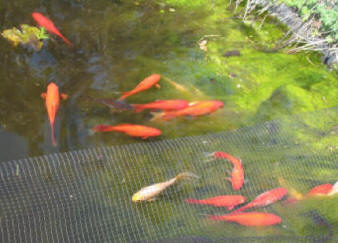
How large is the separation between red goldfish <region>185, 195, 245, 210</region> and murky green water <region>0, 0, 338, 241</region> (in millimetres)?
334

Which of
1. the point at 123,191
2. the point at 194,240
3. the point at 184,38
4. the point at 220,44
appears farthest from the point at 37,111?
the point at 220,44

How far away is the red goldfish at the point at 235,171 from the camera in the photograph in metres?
3.32

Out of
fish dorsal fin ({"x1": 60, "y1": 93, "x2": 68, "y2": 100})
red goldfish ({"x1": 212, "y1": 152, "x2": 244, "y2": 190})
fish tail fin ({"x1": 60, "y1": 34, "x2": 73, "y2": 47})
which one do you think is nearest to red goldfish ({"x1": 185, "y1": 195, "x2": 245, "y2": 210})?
red goldfish ({"x1": 212, "y1": 152, "x2": 244, "y2": 190})

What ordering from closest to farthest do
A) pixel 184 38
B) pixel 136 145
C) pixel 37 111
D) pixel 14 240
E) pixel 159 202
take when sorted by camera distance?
pixel 14 240, pixel 159 202, pixel 136 145, pixel 37 111, pixel 184 38

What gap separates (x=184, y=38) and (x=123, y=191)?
2.99 m

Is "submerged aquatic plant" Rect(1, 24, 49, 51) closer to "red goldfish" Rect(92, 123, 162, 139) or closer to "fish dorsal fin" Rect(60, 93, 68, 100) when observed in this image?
"fish dorsal fin" Rect(60, 93, 68, 100)

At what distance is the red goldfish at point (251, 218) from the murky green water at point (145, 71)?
10 cm

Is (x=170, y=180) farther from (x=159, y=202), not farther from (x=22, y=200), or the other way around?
(x=22, y=200)

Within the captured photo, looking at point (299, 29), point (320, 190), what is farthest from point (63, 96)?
point (299, 29)

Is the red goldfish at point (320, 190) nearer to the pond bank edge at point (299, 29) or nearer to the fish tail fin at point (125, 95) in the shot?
the fish tail fin at point (125, 95)

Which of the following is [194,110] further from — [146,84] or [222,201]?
[222,201]

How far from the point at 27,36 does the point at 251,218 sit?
3.51 m

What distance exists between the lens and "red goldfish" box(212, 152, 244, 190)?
3.32 metres

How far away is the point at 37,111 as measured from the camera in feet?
12.5
